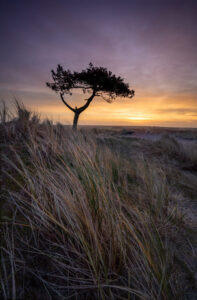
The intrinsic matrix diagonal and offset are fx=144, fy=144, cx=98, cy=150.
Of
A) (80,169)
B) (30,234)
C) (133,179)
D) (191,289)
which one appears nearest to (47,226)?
(30,234)

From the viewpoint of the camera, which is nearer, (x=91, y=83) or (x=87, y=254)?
(x=87, y=254)

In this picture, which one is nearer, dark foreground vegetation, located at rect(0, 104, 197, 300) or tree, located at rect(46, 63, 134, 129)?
dark foreground vegetation, located at rect(0, 104, 197, 300)

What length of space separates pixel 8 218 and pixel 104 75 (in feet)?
42.4

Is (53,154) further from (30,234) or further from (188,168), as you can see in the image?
(188,168)

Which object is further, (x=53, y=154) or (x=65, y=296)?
(x=53, y=154)

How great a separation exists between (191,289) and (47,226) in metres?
0.89

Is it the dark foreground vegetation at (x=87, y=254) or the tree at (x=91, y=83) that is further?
the tree at (x=91, y=83)

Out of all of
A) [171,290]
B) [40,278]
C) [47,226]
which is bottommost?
[171,290]

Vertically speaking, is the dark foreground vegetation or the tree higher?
the tree

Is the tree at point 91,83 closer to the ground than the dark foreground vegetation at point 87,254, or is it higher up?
higher up

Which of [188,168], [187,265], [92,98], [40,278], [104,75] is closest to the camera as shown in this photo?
[40,278]

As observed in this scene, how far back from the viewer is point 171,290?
2.45 feet

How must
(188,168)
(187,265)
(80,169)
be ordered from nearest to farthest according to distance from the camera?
(187,265) → (80,169) → (188,168)

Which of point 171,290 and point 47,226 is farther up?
point 47,226
